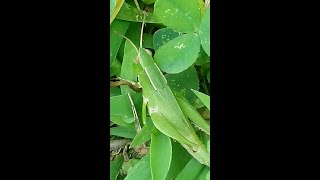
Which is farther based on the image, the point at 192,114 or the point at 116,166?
the point at 116,166

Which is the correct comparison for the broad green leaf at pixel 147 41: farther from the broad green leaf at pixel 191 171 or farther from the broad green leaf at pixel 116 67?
Answer: the broad green leaf at pixel 191 171

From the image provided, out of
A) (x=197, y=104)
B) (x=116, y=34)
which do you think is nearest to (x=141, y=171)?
(x=197, y=104)

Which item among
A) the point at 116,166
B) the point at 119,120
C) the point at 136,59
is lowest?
the point at 116,166

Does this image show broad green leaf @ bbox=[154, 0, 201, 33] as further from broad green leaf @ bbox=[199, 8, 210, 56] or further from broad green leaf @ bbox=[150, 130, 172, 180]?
broad green leaf @ bbox=[150, 130, 172, 180]

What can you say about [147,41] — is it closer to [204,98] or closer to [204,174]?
[204,98]
